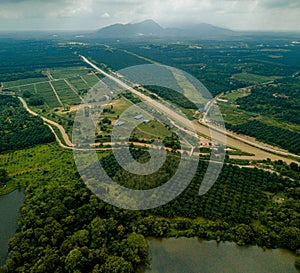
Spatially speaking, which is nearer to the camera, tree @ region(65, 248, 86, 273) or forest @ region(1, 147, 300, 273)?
tree @ region(65, 248, 86, 273)

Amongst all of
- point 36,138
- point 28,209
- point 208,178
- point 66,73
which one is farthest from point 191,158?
point 66,73

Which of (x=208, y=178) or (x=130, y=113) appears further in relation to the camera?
(x=130, y=113)

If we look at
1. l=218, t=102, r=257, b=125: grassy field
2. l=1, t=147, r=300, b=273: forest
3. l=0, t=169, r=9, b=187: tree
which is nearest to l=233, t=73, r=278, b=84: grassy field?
l=218, t=102, r=257, b=125: grassy field

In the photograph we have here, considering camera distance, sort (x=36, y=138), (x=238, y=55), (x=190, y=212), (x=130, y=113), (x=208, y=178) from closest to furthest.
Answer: (x=190, y=212) < (x=208, y=178) < (x=36, y=138) < (x=130, y=113) < (x=238, y=55)

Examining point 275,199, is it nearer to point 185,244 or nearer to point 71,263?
point 185,244

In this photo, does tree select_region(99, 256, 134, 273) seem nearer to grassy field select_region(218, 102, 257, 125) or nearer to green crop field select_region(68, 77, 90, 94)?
grassy field select_region(218, 102, 257, 125)

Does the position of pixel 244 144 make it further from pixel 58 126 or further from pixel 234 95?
pixel 58 126

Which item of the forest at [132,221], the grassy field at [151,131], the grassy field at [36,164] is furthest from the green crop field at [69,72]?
the forest at [132,221]
